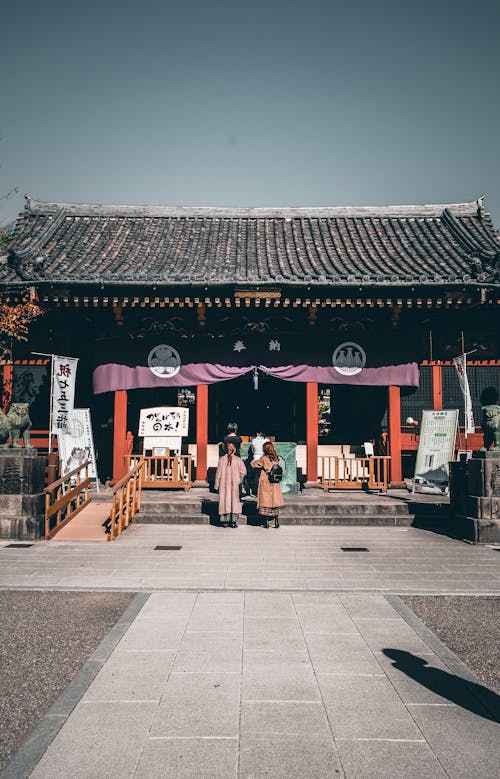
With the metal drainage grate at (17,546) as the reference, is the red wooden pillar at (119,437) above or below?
above

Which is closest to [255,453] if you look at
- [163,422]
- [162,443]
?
[162,443]

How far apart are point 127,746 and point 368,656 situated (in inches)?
87.4

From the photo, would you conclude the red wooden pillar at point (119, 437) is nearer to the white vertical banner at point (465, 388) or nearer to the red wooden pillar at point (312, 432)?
the red wooden pillar at point (312, 432)

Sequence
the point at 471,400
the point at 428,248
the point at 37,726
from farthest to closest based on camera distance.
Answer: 1. the point at 428,248
2. the point at 471,400
3. the point at 37,726

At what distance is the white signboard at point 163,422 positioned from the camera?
13180mm

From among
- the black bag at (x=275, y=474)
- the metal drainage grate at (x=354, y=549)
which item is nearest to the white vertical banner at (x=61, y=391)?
the black bag at (x=275, y=474)

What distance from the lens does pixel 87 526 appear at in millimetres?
9961

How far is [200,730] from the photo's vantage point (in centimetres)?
314

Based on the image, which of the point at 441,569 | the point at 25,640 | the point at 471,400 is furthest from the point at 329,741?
the point at 471,400

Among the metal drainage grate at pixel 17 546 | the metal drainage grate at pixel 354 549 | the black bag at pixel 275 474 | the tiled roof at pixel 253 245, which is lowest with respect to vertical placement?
the metal drainage grate at pixel 354 549

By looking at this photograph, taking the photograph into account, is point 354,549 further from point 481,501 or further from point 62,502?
point 62,502

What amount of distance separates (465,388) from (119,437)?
902 cm

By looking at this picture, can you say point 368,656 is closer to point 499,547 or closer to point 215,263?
point 499,547

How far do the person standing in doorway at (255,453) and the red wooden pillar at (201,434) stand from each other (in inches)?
59.0
